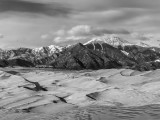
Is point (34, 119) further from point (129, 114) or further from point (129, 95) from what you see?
point (129, 95)

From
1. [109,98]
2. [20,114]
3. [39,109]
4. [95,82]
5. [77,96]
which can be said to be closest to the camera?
[20,114]

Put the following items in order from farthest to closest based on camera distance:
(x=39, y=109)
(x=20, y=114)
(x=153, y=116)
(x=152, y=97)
A: (x=152, y=97)
(x=39, y=109)
(x=20, y=114)
(x=153, y=116)

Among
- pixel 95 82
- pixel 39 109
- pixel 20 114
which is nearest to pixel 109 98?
pixel 39 109

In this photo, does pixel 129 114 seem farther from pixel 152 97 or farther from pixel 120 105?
pixel 152 97

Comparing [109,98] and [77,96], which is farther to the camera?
[77,96]

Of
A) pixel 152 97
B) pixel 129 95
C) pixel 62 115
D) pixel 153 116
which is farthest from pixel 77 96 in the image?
pixel 153 116

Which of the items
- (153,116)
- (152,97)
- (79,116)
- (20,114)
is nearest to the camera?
(153,116)

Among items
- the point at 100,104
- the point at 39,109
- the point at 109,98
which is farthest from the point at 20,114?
the point at 109,98

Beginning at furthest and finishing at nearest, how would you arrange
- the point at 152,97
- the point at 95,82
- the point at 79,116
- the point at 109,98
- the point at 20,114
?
the point at 95,82 → the point at 109,98 → the point at 152,97 → the point at 20,114 → the point at 79,116

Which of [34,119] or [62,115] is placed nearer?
[34,119]
